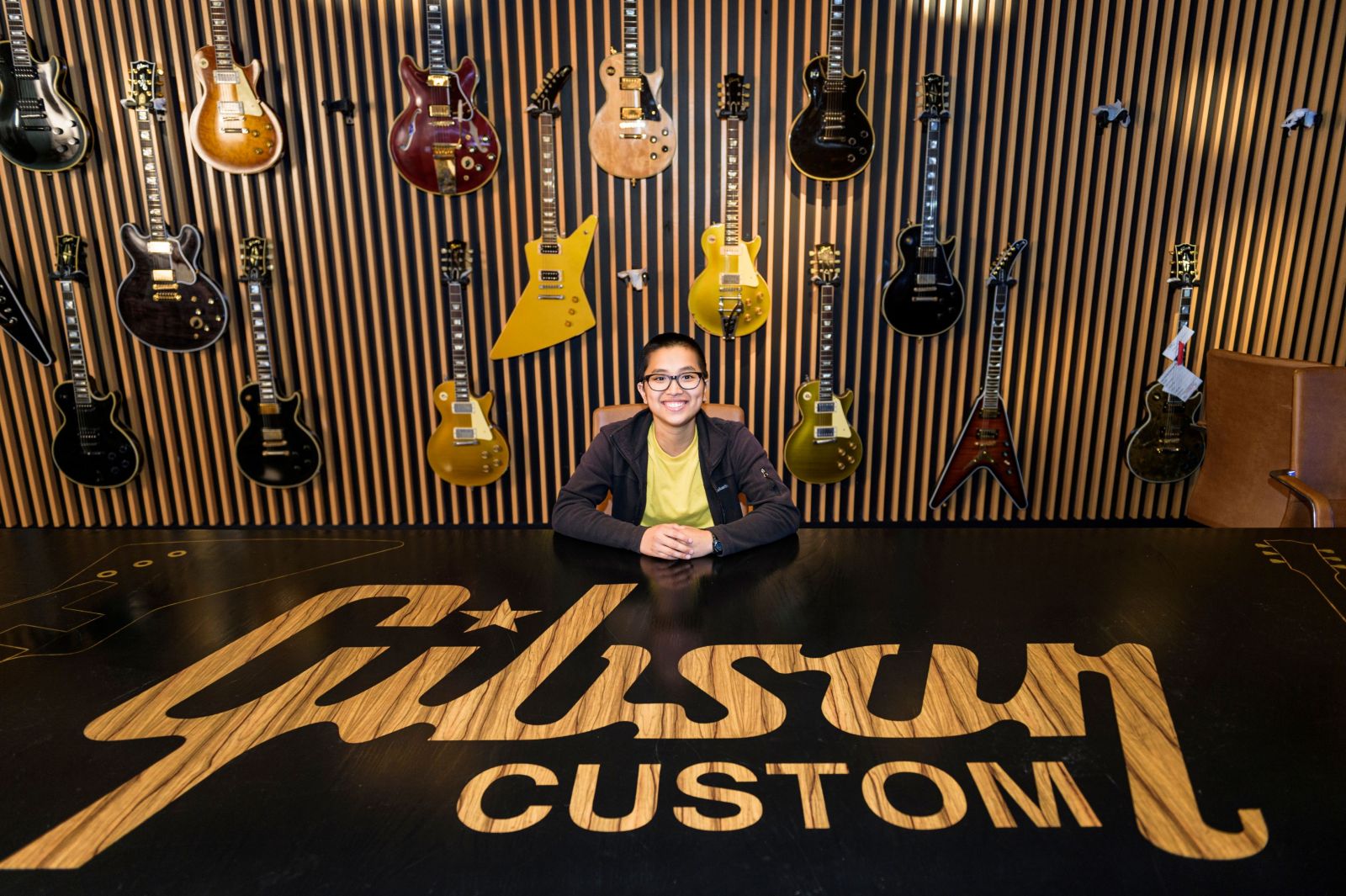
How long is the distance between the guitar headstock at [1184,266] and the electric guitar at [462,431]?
322 centimetres

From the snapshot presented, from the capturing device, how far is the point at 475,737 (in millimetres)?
1109

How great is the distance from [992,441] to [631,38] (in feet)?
8.05

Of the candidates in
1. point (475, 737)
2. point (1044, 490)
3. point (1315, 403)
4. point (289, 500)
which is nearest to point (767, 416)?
point (1044, 490)

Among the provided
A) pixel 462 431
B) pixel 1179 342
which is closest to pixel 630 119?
pixel 462 431

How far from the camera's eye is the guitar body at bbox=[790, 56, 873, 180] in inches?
131

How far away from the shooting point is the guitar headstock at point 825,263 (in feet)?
11.4

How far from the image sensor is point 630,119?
3375mm

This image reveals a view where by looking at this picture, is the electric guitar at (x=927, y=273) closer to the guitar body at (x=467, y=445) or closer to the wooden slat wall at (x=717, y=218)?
the wooden slat wall at (x=717, y=218)

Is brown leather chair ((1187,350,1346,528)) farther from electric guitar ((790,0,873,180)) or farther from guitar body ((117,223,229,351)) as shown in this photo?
guitar body ((117,223,229,351))

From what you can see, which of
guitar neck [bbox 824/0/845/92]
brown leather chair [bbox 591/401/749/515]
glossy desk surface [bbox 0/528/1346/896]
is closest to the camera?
glossy desk surface [bbox 0/528/1346/896]

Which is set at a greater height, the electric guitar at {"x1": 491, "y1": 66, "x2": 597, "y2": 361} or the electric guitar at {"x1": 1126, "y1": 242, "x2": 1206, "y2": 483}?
the electric guitar at {"x1": 491, "y1": 66, "x2": 597, "y2": 361}

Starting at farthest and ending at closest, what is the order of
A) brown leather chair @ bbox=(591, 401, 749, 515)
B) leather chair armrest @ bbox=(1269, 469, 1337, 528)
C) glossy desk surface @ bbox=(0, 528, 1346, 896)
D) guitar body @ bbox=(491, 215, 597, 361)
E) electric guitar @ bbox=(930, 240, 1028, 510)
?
electric guitar @ bbox=(930, 240, 1028, 510)
guitar body @ bbox=(491, 215, 597, 361)
leather chair armrest @ bbox=(1269, 469, 1337, 528)
brown leather chair @ bbox=(591, 401, 749, 515)
glossy desk surface @ bbox=(0, 528, 1346, 896)

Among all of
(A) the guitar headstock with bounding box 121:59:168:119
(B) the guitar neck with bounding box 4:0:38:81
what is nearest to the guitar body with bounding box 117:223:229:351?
(A) the guitar headstock with bounding box 121:59:168:119

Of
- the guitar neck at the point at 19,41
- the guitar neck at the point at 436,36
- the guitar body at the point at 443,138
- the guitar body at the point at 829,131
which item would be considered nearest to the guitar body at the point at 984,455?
the guitar body at the point at 829,131
